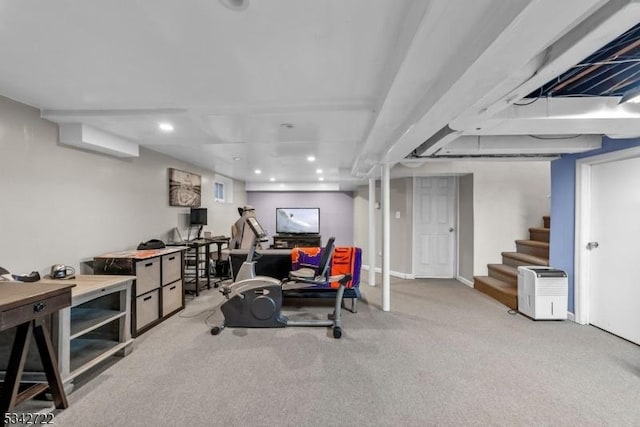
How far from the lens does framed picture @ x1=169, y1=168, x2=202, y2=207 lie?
4458 millimetres

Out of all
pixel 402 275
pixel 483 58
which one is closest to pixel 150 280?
pixel 483 58

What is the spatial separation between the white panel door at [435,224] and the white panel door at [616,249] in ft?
7.60

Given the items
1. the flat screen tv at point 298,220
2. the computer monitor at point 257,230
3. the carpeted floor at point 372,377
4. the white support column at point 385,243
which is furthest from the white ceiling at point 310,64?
the flat screen tv at point 298,220

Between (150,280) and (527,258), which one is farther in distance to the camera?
(527,258)

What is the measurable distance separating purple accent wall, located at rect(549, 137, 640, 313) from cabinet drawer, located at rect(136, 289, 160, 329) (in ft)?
16.6

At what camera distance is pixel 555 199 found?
3.56 metres

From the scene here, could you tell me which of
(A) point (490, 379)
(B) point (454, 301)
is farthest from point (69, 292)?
(B) point (454, 301)

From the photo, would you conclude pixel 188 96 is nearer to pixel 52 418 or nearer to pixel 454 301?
pixel 52 418

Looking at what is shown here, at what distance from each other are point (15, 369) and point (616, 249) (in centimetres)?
527

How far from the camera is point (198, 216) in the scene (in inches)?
193

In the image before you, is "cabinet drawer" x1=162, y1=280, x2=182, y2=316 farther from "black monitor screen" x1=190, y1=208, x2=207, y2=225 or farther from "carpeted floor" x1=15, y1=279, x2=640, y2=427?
"black monitor screen" x1=190, y1=208, x2=207, y2=225

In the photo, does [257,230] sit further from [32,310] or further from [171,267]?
[32,310]

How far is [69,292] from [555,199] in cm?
518

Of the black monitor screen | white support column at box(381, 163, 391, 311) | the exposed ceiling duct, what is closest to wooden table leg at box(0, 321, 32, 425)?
the black monitor screen
